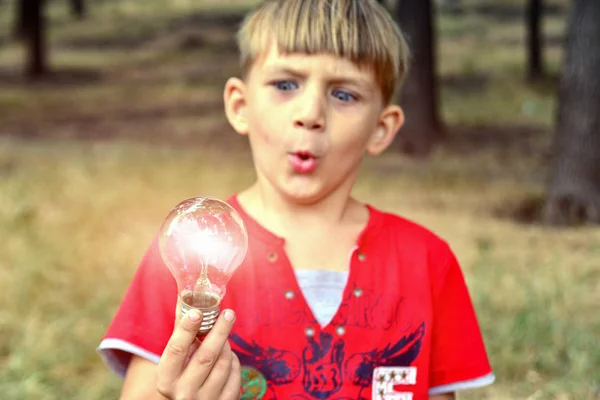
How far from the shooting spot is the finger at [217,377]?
4.37ft

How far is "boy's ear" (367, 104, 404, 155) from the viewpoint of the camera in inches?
74.7

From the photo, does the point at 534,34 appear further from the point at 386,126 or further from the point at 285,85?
the point at 285,85

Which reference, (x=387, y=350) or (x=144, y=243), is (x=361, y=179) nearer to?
(x=144, y=243)

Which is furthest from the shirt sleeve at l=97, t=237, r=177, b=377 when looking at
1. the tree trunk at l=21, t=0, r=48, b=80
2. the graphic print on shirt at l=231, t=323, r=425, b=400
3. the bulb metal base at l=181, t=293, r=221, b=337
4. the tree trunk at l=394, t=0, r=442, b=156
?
the tree trunk at l=21, t=0, r=48, b=80

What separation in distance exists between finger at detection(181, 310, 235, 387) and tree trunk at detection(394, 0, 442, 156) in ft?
24.0

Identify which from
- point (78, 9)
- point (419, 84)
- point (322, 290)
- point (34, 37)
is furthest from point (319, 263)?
point (34, 37)

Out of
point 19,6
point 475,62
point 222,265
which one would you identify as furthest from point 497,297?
point 19,6

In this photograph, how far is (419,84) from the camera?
870cm

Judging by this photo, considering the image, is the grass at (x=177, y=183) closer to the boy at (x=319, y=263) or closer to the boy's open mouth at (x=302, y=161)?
the boy at (x=319, y=263)

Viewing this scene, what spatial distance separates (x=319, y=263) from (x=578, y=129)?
4.34 metres

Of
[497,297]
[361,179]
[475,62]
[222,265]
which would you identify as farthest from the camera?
[475,62]

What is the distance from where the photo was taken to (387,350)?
5.69 ft

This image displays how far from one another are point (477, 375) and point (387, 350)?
0.92 feet

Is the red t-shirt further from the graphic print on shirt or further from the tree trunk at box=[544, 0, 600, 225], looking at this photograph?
the tree trunk at box=[544, 0, 600, 225]
